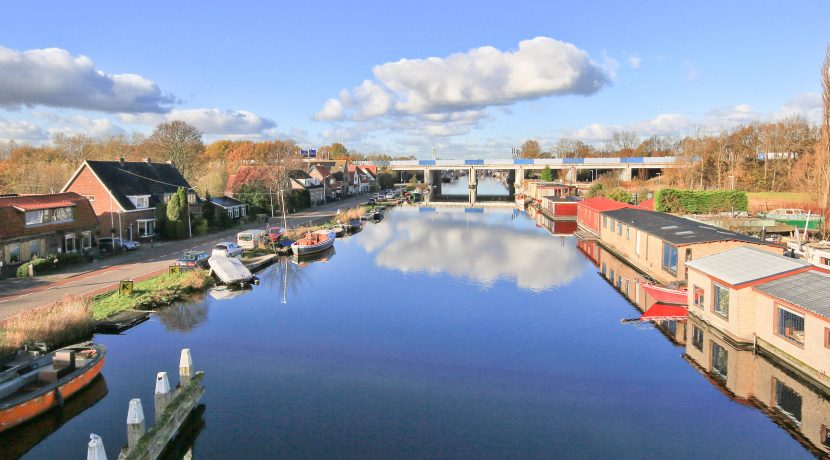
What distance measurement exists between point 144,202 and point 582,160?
88.3m

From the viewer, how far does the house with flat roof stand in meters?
27.5

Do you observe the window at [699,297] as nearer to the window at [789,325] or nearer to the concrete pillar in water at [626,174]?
the window at [789,325]

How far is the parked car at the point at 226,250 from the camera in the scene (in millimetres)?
34009

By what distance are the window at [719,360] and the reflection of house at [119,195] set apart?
36.2 m

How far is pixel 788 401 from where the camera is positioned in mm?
16125

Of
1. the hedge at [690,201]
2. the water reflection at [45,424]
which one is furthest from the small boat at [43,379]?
the hedge at [690,201]

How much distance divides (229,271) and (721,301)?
24.7m

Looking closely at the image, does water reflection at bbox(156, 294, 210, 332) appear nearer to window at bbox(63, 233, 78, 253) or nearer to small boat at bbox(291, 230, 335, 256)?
window at bbox(63, 233, 78, 253)

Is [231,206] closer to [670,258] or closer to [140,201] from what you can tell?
[140,201]

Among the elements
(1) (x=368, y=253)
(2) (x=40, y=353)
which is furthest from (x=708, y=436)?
(1) (x=368, y=253)

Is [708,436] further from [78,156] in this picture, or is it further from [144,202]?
[78,156]

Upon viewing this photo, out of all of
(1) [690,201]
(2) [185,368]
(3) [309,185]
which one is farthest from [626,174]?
(2) [185,368]

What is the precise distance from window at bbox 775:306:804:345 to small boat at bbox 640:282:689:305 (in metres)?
6.77

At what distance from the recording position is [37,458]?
13203 millimetres
